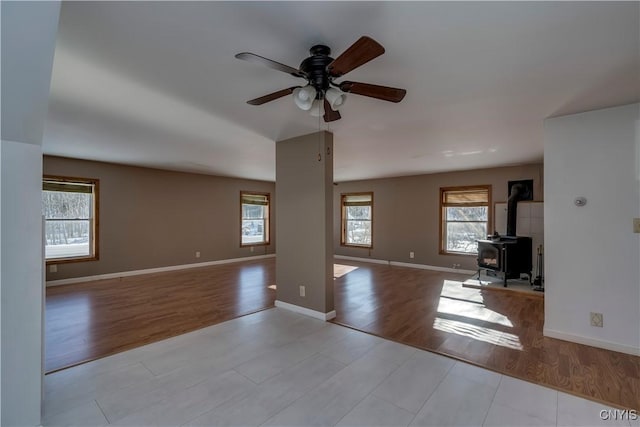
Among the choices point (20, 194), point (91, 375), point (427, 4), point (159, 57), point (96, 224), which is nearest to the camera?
point (427, 4)

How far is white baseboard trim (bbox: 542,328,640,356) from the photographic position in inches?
107

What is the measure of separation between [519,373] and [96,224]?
22.3 feet

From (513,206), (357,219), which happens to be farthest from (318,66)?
(357,219)

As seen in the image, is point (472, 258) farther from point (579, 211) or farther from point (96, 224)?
point (96, 224)

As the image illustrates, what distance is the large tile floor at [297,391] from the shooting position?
1.86 metres

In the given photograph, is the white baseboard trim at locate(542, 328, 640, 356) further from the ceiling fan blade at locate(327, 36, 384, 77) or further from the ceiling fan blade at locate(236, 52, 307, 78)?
the ceiling fan blade at locate(236, 52, 307, 78)

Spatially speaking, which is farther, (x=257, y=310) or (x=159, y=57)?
(x=257, y=310)

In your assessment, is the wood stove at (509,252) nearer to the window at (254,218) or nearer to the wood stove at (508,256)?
the wood stove at (508,256)

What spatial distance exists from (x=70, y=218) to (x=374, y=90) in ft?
20.1

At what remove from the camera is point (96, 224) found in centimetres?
565

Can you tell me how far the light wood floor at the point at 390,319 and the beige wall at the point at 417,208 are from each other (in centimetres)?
113

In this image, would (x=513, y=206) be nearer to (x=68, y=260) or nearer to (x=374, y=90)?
(x=374, y=90)

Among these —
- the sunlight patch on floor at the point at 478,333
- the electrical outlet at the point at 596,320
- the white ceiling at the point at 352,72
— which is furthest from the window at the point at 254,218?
the electrical outlet at the point at 596,320

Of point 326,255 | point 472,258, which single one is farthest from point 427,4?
point 472,258
